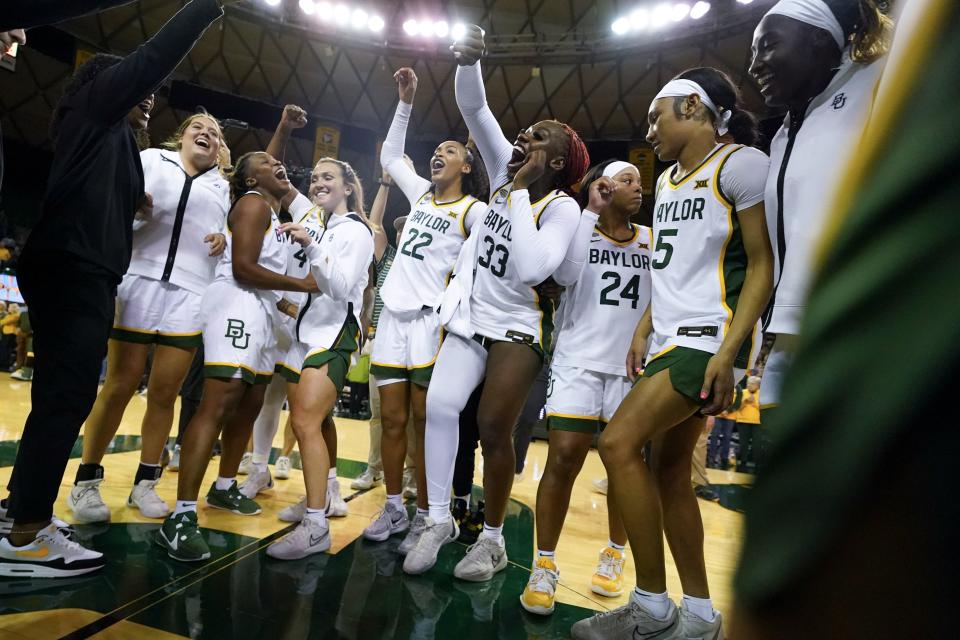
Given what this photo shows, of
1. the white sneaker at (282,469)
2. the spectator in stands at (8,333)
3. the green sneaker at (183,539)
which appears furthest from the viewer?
the spectator in stands at (8,333)

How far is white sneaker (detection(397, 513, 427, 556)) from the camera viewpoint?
267cm

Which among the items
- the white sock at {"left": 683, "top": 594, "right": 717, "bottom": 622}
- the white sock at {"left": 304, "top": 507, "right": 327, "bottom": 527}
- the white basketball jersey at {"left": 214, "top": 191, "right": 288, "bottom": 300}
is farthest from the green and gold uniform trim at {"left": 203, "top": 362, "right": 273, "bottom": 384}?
the white sock at {"left": 683, "top": 594, "right": 717, "bottom": 622}

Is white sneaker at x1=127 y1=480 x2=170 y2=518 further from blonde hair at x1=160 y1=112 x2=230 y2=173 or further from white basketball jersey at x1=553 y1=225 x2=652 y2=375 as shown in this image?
white basketball jersey at x1=553 y1=225 x2=652 y2=375

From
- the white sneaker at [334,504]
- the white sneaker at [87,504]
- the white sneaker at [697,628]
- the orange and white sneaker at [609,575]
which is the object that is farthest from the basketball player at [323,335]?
the white sneaker at [697,628]

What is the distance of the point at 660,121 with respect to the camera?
221cm

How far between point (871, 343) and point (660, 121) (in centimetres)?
216

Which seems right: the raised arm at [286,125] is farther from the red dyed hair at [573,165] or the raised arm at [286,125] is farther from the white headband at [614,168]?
the white headband at [614,168]

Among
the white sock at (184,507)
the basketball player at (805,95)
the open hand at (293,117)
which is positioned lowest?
the white sock at (184,507)

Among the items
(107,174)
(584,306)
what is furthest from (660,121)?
(107,174)

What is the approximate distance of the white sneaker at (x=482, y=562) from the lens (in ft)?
8.05

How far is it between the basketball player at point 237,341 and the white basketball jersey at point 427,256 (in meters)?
0.46

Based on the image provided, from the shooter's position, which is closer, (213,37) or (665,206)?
(665,206)

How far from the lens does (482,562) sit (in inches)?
98.0

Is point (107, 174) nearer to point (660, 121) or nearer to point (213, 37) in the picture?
point (660, 121)
